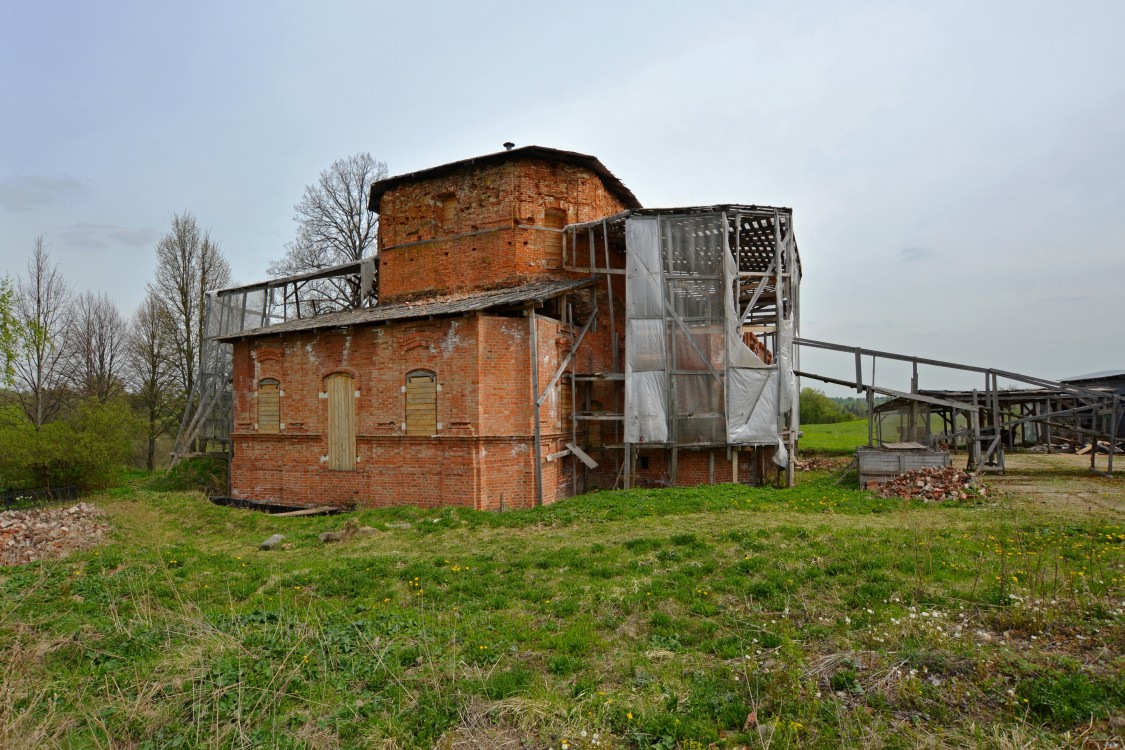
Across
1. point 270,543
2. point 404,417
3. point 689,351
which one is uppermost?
point 689,351

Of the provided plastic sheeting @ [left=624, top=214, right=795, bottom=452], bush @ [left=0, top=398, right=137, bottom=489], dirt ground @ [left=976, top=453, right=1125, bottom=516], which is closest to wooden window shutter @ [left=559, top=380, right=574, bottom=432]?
plastic sheeting @ [left=624, top=214, right=795, bottom=452]

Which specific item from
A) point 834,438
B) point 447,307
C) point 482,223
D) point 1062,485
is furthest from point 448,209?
point 834,438

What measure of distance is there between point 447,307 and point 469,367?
1736mm

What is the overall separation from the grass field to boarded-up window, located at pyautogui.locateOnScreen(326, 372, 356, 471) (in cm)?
536

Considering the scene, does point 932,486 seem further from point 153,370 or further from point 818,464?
point 153,370

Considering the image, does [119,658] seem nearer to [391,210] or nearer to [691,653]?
[691,653]

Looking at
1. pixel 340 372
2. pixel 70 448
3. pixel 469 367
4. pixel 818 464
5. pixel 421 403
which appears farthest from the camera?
pixel 818 464

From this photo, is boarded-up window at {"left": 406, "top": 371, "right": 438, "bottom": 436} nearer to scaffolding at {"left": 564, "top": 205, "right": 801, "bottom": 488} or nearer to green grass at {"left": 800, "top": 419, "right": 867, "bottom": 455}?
scaffolding at {"left": 564, "top": 205, "right": 801, "bottom": 488}

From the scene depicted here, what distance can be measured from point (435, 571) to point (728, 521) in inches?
198

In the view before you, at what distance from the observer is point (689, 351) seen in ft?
48.8

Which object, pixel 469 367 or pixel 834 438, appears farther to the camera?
pixel 834 438

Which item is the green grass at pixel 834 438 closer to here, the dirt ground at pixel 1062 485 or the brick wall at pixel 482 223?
the dirt ground at pixel 1062 485

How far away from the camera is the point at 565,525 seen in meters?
11.2

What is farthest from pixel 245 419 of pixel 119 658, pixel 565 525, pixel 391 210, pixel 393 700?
pixel 393 700
